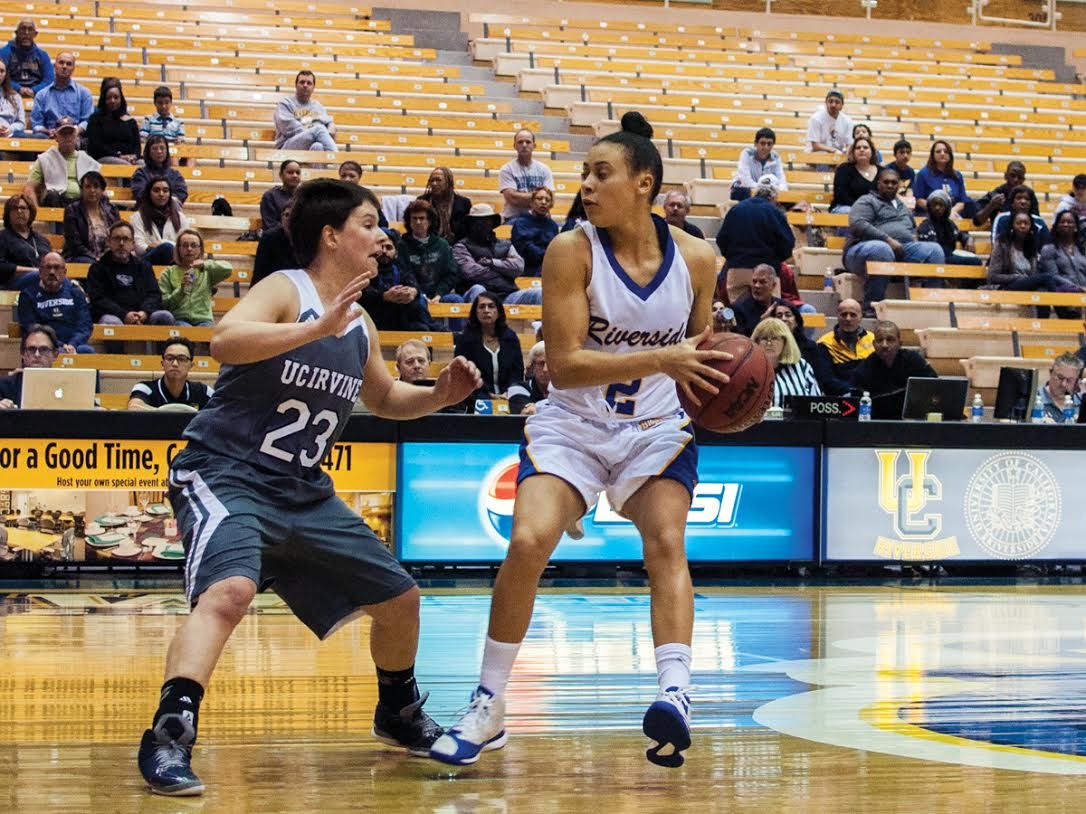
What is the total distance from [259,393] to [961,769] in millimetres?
2274

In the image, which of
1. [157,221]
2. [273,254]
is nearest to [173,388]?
[273,254]

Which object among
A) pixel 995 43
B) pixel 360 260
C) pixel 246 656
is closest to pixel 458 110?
pixel 995 43

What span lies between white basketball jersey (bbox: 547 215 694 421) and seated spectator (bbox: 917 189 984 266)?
10831 millimetres

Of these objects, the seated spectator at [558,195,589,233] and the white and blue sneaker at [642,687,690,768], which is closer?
the white and blue sneaker at [642,687,690,768]

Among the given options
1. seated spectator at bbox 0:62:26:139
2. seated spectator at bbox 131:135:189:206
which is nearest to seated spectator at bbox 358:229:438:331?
seated spectator at bbox 131:135:189:206

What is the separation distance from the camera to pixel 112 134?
1405 cm

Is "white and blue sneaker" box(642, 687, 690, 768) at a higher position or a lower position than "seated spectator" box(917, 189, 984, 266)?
lower

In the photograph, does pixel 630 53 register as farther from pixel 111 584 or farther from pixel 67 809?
pixel 67 809

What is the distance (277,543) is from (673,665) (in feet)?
3.84

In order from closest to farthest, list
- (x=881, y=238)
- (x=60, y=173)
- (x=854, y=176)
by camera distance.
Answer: (x=60, y=173) → (x=881, y=238) → (x=854, y=176)

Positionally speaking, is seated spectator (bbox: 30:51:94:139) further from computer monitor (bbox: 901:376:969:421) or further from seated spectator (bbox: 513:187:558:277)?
computer monitor (bbox: 901:376:969:421)

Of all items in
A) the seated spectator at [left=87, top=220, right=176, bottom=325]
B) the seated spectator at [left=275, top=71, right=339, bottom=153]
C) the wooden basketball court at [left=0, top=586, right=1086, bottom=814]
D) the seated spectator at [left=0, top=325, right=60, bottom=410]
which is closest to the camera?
the wooden basketball court at [left=0, top=586, right=1086, bottom=814]

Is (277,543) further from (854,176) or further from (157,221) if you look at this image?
(854,176)

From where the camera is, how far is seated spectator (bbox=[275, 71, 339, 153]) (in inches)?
607
